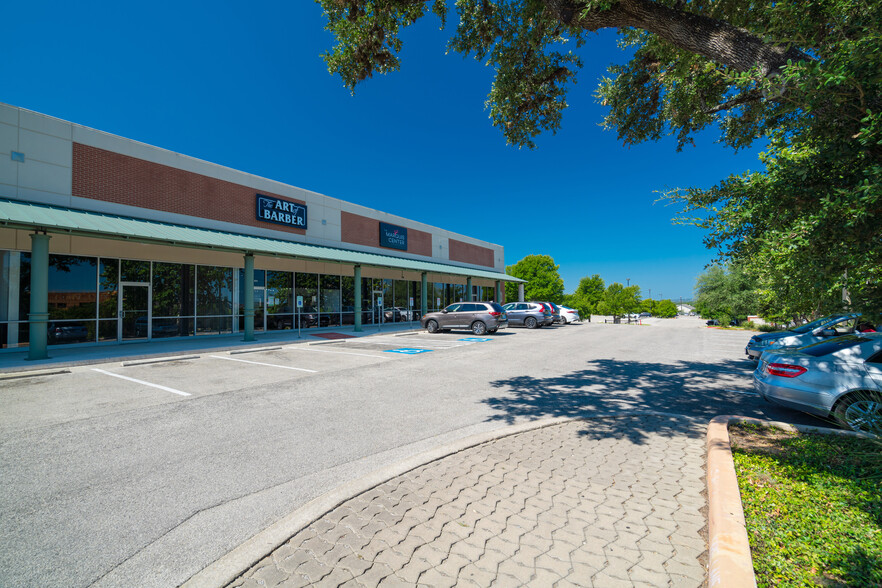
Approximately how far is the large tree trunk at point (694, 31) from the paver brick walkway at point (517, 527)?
4.72 meters

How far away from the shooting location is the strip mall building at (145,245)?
12.5m

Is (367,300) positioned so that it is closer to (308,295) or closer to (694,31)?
(308,295)

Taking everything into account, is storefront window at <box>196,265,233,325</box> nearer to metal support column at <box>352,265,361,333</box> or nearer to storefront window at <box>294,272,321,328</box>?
storefront window at <box>294,272,321,328</box>

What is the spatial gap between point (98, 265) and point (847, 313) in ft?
64.9

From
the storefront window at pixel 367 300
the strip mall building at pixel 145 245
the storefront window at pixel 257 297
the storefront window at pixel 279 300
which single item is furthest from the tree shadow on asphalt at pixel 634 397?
the storefront window at pixel 367 300

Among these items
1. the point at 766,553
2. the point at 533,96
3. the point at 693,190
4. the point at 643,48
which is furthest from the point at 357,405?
the point at 643,48

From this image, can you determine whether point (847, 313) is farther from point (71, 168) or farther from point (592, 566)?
point (71, 168)

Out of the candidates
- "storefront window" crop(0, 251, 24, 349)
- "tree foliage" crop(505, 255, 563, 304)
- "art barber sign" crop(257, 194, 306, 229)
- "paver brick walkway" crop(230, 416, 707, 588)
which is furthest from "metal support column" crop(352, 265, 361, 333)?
"tree foliage" crop(505, 255, 563, 304)

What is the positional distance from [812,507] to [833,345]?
3.82 meters

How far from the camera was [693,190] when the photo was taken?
539 centimetres

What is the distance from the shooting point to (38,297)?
11.0 meters

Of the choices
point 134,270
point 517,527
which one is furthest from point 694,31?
point 134,270

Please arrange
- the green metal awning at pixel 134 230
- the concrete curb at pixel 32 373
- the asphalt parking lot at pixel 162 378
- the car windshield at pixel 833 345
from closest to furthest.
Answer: the car windshield at pixel 833 345 → the asphalt parking lot at pixel 162 378 → the concrete curb at pixel 32 373 → the green metal awning at pixel 134 230

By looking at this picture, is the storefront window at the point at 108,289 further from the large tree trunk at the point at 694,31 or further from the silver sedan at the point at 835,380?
the silver sedan at the point at 835,380
